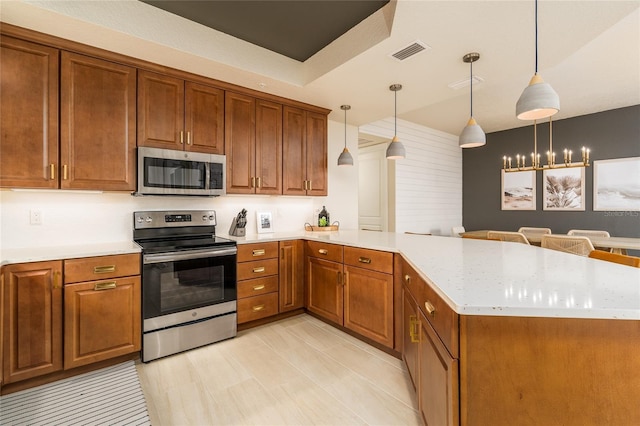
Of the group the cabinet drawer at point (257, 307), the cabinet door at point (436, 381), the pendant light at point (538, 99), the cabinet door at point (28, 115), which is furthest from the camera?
the cabinet drawer at point (257, 307)

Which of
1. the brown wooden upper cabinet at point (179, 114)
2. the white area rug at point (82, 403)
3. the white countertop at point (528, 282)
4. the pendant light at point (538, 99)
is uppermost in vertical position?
the brown wooden upper cabinet at point (179, 114)

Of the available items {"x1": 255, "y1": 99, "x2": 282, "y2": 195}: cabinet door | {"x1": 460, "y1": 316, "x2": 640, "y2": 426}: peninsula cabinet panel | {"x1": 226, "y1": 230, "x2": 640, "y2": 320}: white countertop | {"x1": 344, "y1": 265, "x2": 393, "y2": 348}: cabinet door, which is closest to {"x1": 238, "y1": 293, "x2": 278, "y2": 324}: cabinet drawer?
{"x1": 344, "y1": 265, "x2": 393, "y2": 348}: cabinet door

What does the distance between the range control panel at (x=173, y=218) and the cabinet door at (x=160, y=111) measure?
64 centimetres

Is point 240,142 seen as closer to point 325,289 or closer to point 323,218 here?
point 323,218

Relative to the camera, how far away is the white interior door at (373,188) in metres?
5.44

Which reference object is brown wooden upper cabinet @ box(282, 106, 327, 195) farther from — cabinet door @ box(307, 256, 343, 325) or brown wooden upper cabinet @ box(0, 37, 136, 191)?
brown wooden upper cabinet @ box(0, 37, 136, 191)

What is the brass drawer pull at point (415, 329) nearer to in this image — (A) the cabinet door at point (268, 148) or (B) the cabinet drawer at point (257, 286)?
(B) the cabinet drawer at point (257, 286)

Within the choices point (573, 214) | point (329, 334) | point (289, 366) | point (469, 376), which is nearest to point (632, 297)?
point (469, 376)

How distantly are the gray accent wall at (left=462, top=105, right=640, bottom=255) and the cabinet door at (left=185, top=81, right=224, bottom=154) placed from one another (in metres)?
5.64

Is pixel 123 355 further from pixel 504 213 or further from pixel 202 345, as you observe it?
pixel 504 213

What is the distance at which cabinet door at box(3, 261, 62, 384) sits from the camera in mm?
1888

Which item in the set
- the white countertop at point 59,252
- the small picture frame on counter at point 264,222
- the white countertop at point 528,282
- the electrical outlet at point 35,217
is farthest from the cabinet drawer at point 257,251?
the electrical outlet at point 35,217

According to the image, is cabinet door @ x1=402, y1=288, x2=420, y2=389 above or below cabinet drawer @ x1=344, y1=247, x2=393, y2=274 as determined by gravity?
below

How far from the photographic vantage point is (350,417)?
1.72 m
